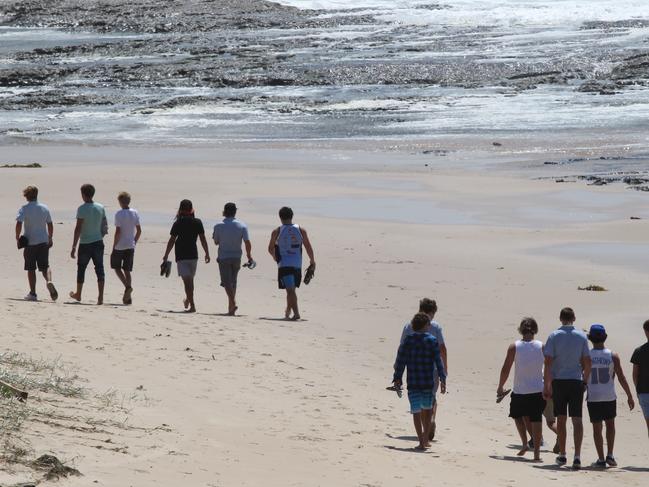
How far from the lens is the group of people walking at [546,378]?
9.19 m

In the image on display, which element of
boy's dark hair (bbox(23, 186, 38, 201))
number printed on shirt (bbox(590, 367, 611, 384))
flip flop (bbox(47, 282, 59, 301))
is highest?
boy's dark hair (bbox(23, 186, 38, 201))

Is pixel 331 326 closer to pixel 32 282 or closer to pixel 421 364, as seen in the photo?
pixel 32 282

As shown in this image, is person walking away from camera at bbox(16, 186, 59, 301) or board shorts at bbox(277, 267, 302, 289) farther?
board shorts at bbox(277, 267, 302, 289)

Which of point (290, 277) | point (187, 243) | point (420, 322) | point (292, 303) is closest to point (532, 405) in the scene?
point (420, 322)

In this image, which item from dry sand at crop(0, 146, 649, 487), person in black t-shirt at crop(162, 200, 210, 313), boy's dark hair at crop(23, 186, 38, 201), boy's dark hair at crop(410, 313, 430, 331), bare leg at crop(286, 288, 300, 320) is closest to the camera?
dry sand at crop(0, 146, 649, 487)

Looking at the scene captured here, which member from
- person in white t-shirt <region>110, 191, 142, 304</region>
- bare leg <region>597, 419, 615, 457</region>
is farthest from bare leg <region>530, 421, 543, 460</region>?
person in white t-shirt <region>110, 191, 142, 304</region>

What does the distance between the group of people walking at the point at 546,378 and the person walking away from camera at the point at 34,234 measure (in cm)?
593

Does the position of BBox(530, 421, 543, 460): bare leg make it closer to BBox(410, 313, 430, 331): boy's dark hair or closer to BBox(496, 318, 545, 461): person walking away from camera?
BBox(496, 318, 545, 461): person walking away from camera

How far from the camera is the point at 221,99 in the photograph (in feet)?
160

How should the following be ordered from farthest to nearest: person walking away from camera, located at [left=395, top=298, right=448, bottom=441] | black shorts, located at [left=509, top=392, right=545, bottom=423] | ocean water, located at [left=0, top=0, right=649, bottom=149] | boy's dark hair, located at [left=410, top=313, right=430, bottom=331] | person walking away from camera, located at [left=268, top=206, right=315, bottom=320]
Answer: ocean water, located at [left=0, top=0, right=649, bottom=149] → person walking away from camera, located at [left=268, top=206, right=315, bottom=320] → black shorts, located at [left=509, top=392, right=545, bottom=423] → person walking away from camera, located at [left=395, top=298, right=448, bottom=441] → boy's dark hair, located at [left=410, top=313, right=430, bottom=331]

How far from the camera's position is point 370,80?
5278 centimetres

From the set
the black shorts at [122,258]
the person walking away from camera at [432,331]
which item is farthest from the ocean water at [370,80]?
the person walking away from camera at [432,331]

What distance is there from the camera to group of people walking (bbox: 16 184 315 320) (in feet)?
45.5

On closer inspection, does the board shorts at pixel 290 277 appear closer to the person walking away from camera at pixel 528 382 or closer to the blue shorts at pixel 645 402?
the person walking away from camera at pixel 528 382
